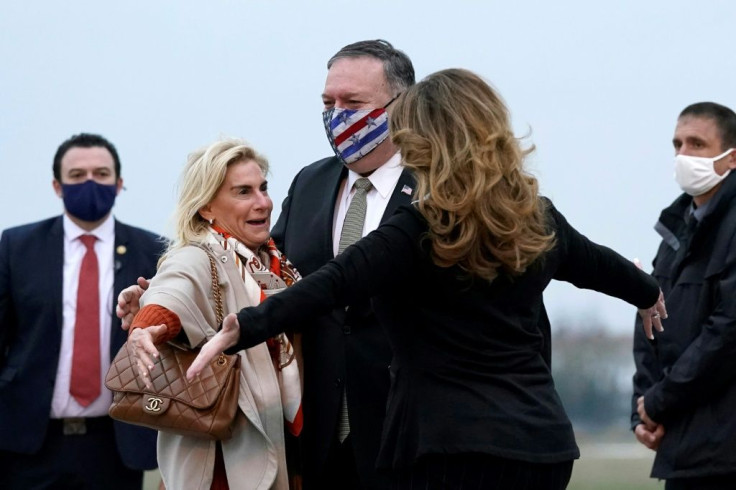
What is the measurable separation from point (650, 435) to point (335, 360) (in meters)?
1.70

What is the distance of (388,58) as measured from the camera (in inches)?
164

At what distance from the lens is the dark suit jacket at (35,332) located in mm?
5379

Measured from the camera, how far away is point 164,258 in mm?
3830

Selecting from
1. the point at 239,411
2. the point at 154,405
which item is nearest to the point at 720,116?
the point at 239,411

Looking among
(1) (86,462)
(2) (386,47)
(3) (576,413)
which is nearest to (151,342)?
(2) (386,47)

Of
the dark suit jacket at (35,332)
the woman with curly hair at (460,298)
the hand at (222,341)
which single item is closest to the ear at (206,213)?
the woman with curly hair at (460,298)

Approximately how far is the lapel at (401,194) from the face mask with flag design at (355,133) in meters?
0.13

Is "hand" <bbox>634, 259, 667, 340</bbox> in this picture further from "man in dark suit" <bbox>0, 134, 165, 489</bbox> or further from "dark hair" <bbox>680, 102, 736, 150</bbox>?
"man in dark suit" <bbox>0, 134, 165, 489</bbox>

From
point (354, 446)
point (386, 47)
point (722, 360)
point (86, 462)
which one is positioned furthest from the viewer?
point (86, 462)

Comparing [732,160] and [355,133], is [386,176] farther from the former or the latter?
[732,160]

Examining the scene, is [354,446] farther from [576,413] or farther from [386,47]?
[576,413]

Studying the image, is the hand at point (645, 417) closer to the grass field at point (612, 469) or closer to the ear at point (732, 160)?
the ear at point (732, 160)

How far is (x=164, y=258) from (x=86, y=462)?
1835 millimetres

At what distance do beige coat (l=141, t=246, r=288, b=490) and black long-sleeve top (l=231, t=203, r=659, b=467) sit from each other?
0.60m
